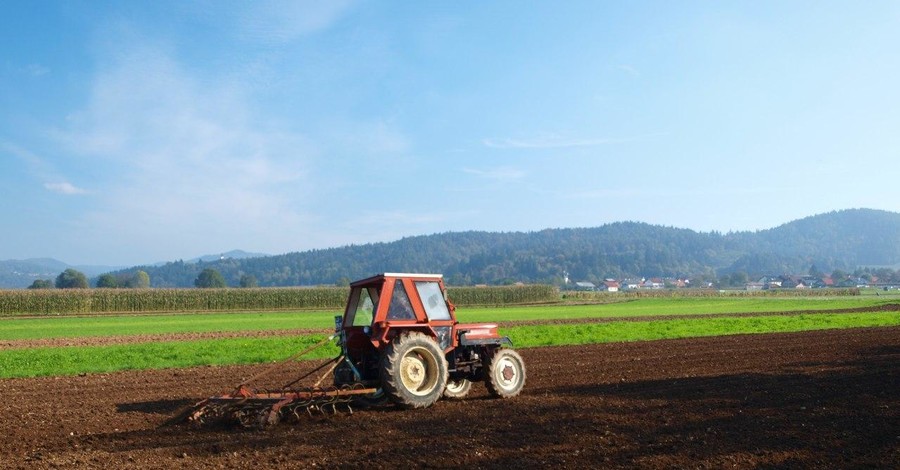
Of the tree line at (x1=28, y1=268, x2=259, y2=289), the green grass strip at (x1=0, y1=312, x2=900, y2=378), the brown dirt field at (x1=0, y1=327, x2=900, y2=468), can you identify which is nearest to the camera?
the brown dirt field at (x1=0, y1=327, x2=900, y2=468)

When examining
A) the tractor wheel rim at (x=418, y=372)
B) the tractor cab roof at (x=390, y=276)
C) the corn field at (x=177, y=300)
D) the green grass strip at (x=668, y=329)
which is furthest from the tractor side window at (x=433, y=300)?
the corn field at (x=177, y=300)

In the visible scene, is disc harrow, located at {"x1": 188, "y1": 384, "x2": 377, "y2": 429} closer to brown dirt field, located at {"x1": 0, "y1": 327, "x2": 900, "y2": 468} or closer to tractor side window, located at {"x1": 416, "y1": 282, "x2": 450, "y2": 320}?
brown dirt field, located at {"x1": 0, "y1": 327, "x2": 900, "y2": 468}

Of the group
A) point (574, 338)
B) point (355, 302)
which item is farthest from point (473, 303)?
point (355, 302)

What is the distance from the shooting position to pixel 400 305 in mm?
11156

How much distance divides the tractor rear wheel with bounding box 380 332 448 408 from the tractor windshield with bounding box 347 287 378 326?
0.81m

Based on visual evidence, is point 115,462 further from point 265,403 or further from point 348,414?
point 348,414

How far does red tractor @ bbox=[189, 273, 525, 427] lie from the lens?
998cm

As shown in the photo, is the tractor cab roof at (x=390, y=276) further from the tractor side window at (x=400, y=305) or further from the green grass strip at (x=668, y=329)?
the green grass strip at (x=668, y=329)

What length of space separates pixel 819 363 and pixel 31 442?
49.1 ft

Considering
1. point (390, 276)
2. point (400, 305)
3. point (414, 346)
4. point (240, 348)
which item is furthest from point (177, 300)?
point (414, 346)

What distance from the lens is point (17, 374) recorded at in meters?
17.8

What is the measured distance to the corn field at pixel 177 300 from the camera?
2357 inches

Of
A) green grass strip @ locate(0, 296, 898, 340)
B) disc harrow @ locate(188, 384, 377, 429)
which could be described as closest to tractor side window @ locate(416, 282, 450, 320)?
disc harrow @ locate(188, 384, 377, 429)

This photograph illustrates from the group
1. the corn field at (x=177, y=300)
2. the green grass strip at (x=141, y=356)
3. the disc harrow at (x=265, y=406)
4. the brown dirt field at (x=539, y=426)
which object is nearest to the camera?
the brown dirt field at (x=539, y=426)
